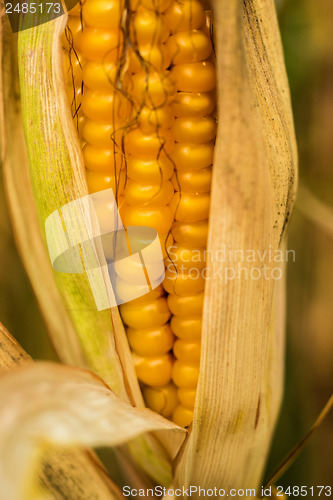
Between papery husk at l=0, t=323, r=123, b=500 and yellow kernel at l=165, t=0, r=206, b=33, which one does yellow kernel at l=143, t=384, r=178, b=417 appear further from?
yellow kernel at l=165, t=0, r=206, b=33

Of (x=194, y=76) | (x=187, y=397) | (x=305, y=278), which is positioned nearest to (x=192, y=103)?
(x=194, y=76)

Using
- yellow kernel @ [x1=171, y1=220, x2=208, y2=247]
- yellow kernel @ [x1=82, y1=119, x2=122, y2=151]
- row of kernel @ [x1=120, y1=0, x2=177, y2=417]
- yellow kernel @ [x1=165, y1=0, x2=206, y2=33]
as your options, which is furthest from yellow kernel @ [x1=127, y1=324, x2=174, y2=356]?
yellow kernel @ [x1=165, y1=0, x2=206, y2=33]

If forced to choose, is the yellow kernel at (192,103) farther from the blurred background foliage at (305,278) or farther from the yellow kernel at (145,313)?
the blurred background foliage at (305,278)

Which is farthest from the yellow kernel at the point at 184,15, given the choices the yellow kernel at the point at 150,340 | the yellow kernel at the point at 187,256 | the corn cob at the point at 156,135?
the yellow kernel at the point at 150,340

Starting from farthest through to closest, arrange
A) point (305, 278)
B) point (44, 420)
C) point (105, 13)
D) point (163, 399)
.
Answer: point (305, 278)
point (163, 399)
point (105, 13)
point (44, 420)

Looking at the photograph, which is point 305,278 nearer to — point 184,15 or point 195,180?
point 195,180
